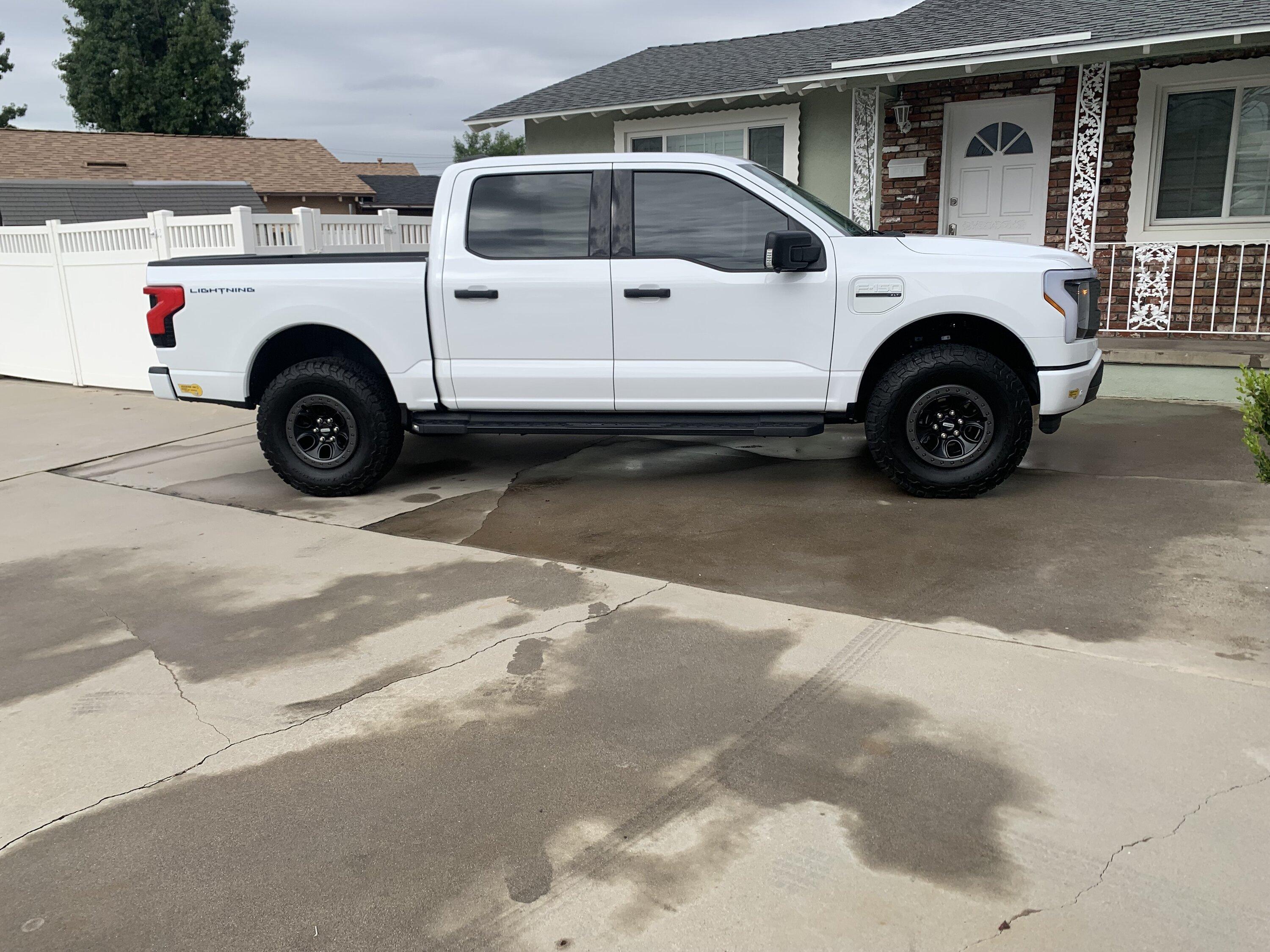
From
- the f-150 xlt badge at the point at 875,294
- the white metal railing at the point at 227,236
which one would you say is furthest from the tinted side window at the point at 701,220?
the white metal railing at the point at 227,236

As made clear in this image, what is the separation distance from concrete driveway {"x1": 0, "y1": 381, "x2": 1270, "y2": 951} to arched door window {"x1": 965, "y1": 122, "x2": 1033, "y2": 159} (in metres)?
6.22

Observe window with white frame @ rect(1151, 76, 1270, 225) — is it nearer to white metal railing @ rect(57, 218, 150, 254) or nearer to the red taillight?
the red taillight

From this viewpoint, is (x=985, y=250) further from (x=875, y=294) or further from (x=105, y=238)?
(x=105, y=238)

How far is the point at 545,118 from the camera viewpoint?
14.0 meters

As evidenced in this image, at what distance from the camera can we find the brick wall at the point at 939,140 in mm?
10984

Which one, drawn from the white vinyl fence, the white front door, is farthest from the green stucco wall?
the white vinyl fence

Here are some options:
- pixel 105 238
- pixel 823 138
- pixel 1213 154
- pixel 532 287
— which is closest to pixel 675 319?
pixel 532 287

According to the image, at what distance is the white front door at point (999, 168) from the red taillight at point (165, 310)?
8.72 meters

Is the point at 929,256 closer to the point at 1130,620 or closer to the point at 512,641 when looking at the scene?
the point at 1130,620

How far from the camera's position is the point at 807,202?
20.7 feet

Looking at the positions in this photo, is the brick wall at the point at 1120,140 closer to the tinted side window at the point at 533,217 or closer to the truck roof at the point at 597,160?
the truck roof at the point at 597,160

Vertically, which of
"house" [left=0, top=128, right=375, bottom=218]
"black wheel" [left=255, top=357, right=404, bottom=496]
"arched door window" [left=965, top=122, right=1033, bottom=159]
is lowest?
"black wheel" [left=255, top=357, right=404, bottom=496]

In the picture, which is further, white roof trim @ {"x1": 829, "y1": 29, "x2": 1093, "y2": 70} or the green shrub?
white roof trim @ {"x1": 829, "y1": 29, "x2": 1093, "y2": 70}

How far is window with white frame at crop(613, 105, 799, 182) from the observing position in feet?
41.8
